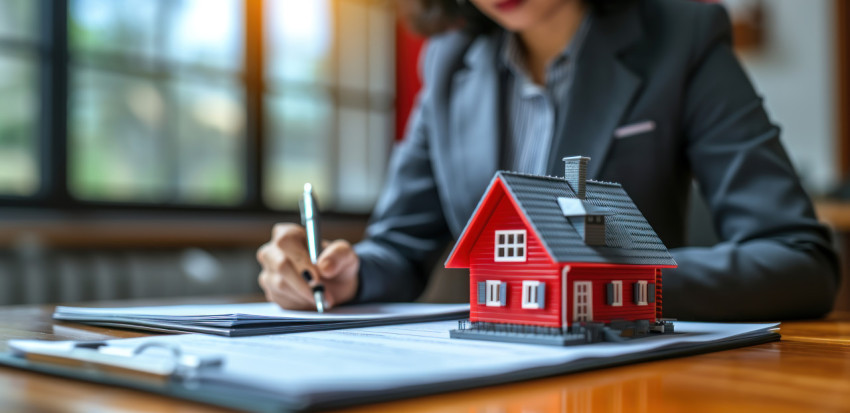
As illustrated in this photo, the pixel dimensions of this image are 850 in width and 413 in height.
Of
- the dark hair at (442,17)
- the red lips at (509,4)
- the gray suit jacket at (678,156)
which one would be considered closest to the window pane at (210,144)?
the dark hair at (442,17)

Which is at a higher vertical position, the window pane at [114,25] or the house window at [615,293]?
the window pane at [114,25]

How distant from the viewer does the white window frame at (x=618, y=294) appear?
0.68 m

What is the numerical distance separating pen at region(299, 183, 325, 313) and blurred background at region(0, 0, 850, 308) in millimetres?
1577

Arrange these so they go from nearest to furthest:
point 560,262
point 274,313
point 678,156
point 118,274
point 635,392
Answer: point 635,392 < point 560,262 < point 274,313 < point 678,156 < point 118,274

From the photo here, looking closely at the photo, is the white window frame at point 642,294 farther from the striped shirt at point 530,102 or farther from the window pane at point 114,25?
the window pane at point 114,25

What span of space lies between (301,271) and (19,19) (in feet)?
8.36

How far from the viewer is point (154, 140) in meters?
3.42

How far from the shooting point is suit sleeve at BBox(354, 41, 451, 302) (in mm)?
1483

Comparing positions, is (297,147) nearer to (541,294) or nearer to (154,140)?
(154,140)

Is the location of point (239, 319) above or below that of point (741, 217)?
below

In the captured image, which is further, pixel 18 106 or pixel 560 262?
pixel 18 106

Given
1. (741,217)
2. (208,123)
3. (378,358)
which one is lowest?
(378,358)

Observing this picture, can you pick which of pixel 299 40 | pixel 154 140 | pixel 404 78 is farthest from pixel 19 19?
pixel 404 78

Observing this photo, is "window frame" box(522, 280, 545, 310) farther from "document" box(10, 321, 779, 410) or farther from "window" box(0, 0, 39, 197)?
"window" box(0, 0, 39, 197)
